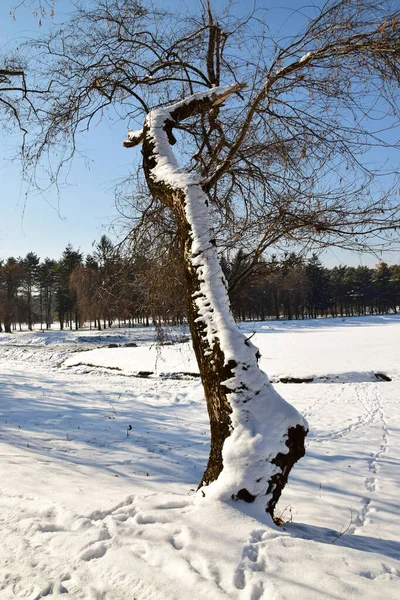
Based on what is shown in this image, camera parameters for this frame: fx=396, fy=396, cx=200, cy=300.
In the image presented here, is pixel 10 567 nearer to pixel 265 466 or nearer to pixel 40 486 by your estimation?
pixel 40 486

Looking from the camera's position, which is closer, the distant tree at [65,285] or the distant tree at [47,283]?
the distant tree at [65,285]

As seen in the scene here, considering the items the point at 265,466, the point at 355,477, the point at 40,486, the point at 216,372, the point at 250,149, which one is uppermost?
the point at 250,149

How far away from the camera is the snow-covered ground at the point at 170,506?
2215 mm

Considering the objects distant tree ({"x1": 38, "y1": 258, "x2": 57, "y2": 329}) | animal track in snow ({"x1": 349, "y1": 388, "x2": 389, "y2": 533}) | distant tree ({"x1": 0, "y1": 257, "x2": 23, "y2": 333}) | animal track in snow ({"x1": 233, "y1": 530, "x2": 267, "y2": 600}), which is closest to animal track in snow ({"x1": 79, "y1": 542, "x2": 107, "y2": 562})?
animal track in snow ({"x1": 233, "y1": 530, "x2": 267, "y2": 600})

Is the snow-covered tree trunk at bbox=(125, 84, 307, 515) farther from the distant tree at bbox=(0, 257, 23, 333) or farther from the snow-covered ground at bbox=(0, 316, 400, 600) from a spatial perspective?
the distant tree at bbox=(0, 257, 23, 333)

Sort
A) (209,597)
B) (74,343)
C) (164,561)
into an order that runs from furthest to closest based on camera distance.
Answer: (74,343)
(164,561)
(209,597)

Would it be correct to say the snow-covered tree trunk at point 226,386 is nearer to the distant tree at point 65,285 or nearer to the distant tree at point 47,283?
the distant tree at point 65,285

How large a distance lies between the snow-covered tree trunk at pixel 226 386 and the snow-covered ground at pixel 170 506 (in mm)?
237

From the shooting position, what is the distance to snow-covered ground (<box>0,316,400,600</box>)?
2215mm

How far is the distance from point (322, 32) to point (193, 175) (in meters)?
1.54

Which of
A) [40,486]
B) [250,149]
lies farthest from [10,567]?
[250,149]

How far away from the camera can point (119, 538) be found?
2586 mm

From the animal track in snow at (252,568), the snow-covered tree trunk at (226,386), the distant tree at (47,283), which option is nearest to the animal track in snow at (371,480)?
the snow-covered tree trunk at (226,386)

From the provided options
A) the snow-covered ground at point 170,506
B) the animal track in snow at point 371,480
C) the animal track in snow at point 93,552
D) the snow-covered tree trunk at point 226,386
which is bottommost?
the animal track in snow at point 371,480
